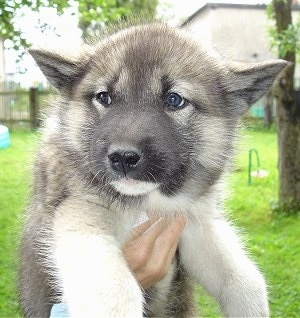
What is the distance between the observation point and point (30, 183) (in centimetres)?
347

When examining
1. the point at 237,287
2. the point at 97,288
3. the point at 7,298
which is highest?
the point at 97,288

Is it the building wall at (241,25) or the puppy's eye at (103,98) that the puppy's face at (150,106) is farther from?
the building wall at (241,25)

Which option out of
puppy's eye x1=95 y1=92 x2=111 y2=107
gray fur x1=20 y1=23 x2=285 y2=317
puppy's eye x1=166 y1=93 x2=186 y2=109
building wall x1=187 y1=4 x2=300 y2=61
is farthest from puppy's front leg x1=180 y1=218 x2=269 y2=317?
building wall x1=187 y1=4 x2=300 y2=61

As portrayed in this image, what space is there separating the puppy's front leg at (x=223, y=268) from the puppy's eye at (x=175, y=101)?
0.81 meters

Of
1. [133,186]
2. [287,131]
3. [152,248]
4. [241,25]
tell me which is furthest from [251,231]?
[241,25]

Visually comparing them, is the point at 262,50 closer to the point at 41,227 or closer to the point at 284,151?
the point at 284,151

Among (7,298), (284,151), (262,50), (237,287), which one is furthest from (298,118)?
(262,50)

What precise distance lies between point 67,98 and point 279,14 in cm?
617

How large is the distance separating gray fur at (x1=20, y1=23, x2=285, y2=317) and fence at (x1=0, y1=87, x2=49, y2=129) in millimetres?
18880

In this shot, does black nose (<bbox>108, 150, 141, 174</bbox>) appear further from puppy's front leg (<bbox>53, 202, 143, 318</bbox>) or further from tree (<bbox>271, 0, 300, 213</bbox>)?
tree (<bbox>271, 0, 300, 213</bbox>)

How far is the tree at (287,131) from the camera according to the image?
8266mm

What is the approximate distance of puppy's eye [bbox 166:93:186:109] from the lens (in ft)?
8.84

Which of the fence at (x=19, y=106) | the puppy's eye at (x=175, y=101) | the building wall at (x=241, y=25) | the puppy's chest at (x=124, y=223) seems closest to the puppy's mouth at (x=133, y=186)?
the puppy's chest at (x=124, y=223)

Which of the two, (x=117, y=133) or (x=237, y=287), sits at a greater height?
(x=117, y=133)
